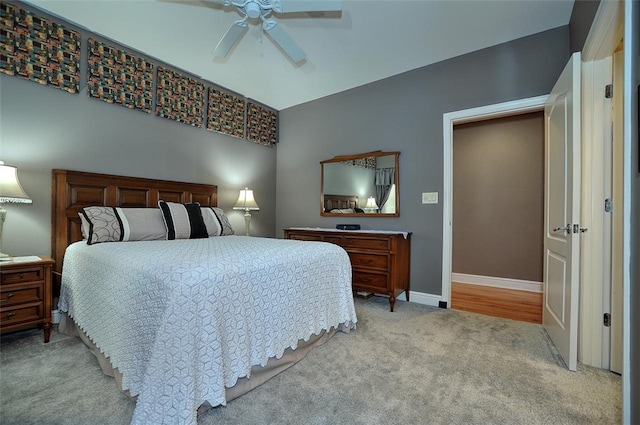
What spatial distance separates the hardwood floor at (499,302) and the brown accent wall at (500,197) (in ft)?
1.22

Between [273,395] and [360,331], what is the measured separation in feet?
3.43

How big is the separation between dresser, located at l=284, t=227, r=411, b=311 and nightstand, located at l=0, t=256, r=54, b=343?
254cm

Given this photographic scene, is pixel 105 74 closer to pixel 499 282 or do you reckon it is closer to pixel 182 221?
pixel 182 221

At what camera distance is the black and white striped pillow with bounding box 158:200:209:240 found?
2696 millimetres

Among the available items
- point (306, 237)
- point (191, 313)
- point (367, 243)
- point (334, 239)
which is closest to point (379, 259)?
point (367, 243)

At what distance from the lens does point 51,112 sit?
247 centimetres

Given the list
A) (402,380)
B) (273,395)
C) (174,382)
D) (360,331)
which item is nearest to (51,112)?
(174,382)

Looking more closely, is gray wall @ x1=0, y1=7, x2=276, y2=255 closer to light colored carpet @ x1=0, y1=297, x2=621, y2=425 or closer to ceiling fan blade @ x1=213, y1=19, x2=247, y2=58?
light colored carpet @ x1=0, y1=297, x2=621, y2=425

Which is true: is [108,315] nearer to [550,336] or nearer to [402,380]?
[402,380]

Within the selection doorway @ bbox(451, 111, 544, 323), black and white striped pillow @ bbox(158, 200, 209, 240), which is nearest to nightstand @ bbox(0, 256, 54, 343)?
black and white striped pillow @ bbox(158, 200, 209, 240)

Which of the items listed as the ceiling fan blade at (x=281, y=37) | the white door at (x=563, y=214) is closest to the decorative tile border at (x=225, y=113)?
the ceiling fan blade at (x=281, y=37)

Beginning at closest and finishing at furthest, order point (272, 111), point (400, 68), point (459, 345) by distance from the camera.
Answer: point (459, 345) → point (400, 68) → point (272, 111)

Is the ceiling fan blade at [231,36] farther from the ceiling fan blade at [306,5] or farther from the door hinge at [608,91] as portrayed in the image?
the door hinge at [608,91]

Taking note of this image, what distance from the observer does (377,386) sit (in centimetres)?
161
